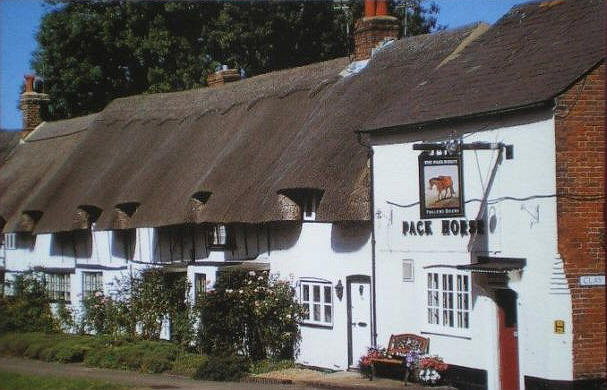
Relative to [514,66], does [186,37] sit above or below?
above

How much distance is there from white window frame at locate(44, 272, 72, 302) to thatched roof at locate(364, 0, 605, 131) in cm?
1572

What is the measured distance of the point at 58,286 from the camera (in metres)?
34.8

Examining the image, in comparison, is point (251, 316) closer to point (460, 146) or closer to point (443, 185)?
point (443, 185)

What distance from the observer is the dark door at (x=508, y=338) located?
59.7 ft

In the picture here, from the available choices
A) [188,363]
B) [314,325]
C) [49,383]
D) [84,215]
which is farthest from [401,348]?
[84,215]

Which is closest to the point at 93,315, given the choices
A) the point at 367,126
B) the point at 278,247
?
the point at 278,247

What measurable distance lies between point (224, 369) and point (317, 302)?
101 inches

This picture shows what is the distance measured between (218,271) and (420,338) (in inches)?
287

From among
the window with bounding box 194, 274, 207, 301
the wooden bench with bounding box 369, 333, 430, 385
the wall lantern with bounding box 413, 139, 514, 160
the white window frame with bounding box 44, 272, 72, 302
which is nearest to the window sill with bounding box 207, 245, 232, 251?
the window with bounding box 194, 274, 207, 301

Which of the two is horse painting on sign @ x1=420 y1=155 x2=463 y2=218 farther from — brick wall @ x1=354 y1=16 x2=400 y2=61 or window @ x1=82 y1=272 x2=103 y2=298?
window @ x1=82 y1=272 x2=103 y2=298

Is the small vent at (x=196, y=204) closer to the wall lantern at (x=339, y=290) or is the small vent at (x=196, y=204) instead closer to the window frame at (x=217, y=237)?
the window frame at (x=217, y=237)

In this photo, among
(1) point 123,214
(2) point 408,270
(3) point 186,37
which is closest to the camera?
(2) point 408,270

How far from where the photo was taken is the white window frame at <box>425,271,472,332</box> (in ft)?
62.6

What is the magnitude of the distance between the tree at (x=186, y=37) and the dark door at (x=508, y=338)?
68.9 feet
